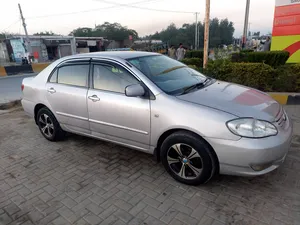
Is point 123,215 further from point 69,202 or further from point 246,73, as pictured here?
point 246,73

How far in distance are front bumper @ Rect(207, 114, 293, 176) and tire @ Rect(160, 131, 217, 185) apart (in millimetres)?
117

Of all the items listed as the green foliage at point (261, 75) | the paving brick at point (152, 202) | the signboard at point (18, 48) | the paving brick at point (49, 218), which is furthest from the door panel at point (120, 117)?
the signboard at point (18, 48)

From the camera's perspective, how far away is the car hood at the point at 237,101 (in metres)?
2.50

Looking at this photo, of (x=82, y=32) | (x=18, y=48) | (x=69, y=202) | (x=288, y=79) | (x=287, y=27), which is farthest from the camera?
(x=82, y=32)

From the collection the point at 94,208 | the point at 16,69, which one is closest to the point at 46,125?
the point at 94,208

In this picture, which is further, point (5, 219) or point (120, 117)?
point (120, 117)

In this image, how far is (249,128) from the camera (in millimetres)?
2352

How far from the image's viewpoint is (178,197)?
2594 mm

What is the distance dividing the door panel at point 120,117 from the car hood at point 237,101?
55 cm

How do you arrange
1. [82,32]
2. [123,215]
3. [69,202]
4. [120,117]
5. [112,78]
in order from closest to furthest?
[123,215], [69,202], [120,117], [112,78], [82,32]

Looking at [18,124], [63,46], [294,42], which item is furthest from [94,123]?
[63,46]

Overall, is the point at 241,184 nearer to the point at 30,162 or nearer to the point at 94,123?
the point at 94,123

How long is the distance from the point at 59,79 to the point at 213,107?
8.68 ft

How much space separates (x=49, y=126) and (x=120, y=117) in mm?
1821
